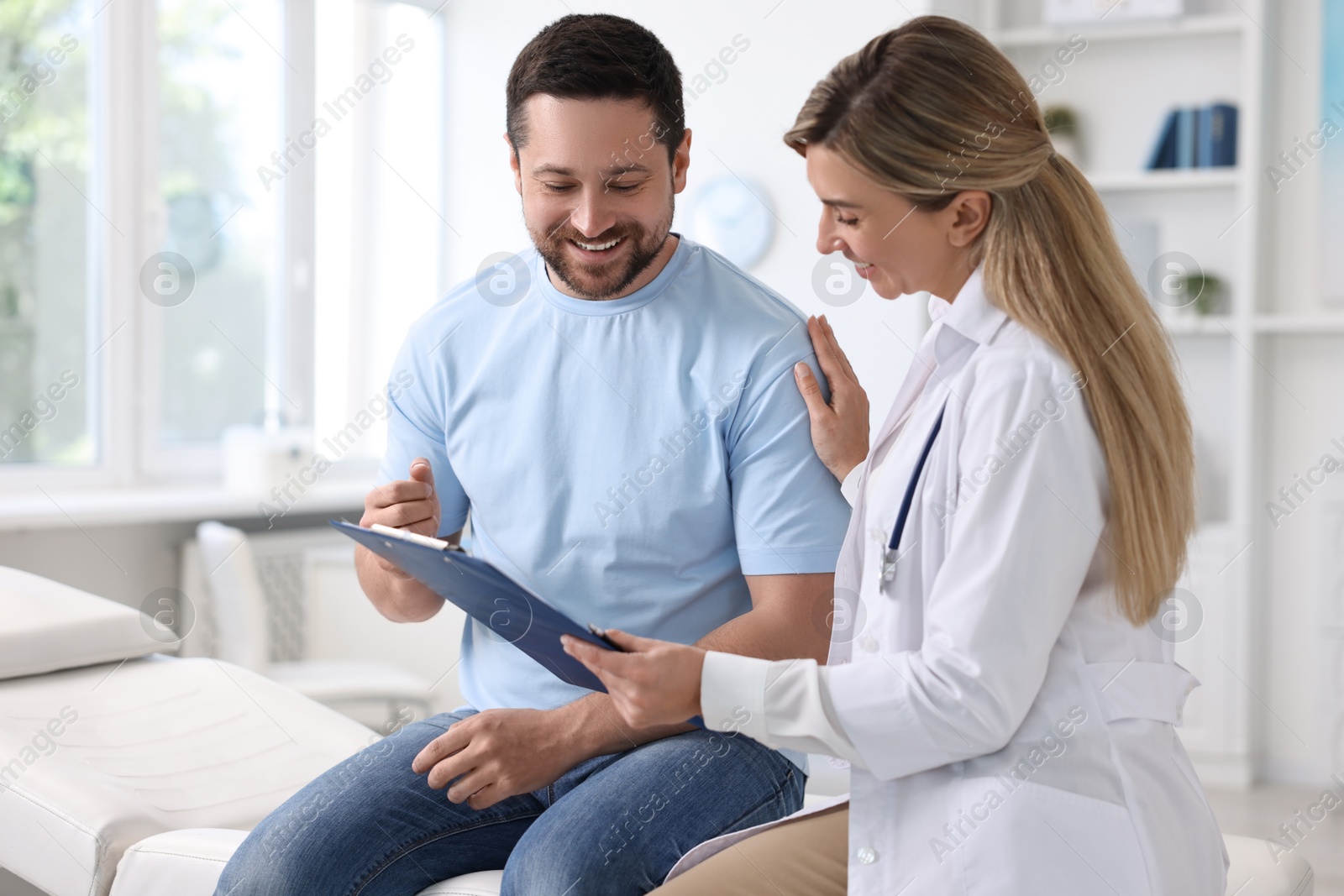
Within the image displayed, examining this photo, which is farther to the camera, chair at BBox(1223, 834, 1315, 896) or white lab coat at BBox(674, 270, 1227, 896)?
chair at BBox(1223, 834, 1315, 896)

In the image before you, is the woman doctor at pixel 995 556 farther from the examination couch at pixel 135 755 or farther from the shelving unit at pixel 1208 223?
the shelving unit at pixel 1208 223

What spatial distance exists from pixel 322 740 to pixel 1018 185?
1.37 m

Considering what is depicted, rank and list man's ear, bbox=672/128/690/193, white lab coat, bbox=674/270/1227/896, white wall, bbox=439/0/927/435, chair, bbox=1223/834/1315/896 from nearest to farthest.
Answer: white lab coat, bbox=674/270/1227/896
chair, bbox=1223/834/1315/896
man's ear, bbox=672/128/690/193
white wall, bbox=439/0/927/435

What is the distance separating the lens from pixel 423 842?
1.34 m

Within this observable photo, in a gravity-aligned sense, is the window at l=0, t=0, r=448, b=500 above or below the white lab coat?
above

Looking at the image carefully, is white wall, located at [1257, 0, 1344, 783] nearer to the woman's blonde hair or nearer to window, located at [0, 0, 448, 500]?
window, located at [0, 0, 448, 500]

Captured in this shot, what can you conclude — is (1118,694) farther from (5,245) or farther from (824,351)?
(5,245)

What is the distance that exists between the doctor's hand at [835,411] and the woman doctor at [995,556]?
0.27 metres

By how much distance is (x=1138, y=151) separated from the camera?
3.81m

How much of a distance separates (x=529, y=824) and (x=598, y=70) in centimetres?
88

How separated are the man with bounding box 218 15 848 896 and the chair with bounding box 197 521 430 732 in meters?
1.39

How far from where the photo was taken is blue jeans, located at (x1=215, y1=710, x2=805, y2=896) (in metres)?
1.21

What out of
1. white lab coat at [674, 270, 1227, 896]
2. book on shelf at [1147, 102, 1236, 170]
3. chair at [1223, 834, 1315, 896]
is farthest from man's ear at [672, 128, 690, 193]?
book on shelf at [1147, 102, 1236, 170]

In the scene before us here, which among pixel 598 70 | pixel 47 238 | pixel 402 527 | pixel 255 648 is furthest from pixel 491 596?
pixel 47 238
